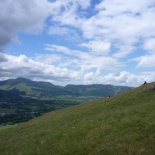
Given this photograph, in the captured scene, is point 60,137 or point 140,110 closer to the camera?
point 60,137

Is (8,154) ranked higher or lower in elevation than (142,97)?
lower

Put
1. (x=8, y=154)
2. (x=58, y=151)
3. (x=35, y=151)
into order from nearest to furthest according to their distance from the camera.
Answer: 1. (x=58, y=151)
2. (x=35, y=151)
3. (x=8, y=154)

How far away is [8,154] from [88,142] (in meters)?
10.8

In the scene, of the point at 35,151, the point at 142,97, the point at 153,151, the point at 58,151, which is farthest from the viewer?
the point at 142,97

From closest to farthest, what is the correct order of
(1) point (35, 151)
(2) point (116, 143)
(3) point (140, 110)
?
(2) point (116, 143)
(1) point (35, 151)
(3) point (140, 110)

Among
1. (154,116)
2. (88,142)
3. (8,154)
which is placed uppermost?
(154,116)

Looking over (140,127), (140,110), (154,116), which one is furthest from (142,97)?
(140,127)

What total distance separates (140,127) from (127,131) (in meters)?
1.41

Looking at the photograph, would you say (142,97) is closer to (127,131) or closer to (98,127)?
(98,127)

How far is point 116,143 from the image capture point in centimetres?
2275

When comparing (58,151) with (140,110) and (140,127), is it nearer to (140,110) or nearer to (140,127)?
(140,127)

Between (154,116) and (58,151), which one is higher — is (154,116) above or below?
above

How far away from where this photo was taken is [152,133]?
23.0 m

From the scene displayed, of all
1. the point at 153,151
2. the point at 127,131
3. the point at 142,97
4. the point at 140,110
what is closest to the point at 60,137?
the point at 127,131
